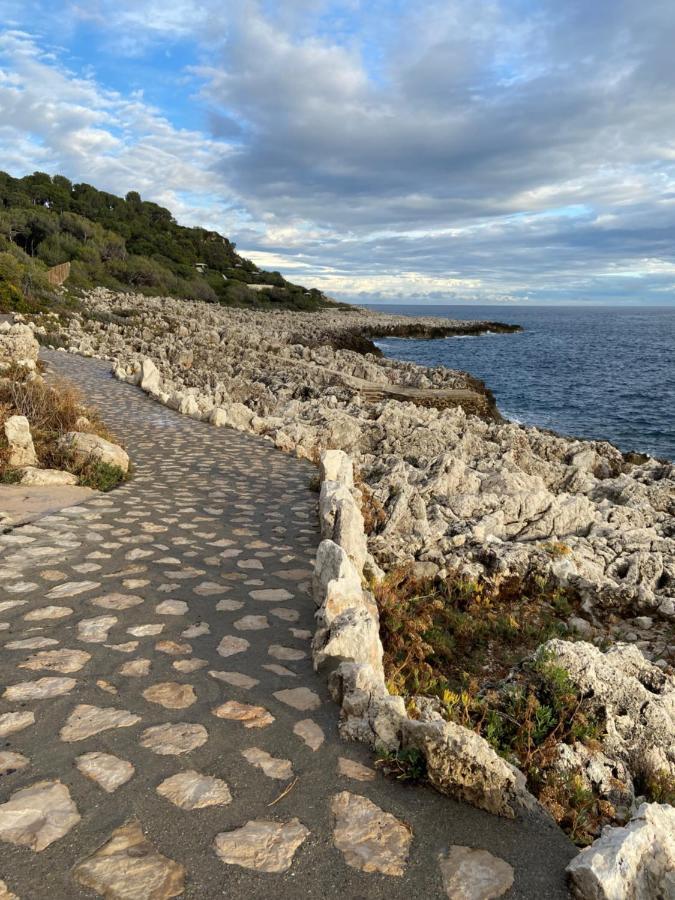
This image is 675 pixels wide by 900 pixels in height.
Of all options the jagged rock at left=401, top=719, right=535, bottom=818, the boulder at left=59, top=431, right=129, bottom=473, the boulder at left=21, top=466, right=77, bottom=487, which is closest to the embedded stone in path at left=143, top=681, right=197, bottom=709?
the jagged rock at left=401, top=719, right=535, bottom=818

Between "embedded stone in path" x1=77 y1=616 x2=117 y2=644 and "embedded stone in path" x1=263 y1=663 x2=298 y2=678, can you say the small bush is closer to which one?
"embedded stone in path" x1=77 y1=616 x2=117 y2=644

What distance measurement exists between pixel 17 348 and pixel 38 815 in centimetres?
1332

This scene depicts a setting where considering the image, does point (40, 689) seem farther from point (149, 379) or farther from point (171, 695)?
point (149, 379)

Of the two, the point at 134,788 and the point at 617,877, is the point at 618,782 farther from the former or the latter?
the point at 134,788

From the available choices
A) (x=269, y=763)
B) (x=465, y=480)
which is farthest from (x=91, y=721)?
(x=465, y=480)

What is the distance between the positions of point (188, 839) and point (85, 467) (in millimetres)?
6765

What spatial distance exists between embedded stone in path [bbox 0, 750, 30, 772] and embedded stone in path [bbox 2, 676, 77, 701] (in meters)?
0.51

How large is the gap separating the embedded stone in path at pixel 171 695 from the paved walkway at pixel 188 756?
12 mm

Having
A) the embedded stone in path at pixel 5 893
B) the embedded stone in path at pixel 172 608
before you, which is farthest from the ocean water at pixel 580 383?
the embedded stone in path at pixel 5 893

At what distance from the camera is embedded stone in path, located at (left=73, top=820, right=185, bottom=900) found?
2.17m

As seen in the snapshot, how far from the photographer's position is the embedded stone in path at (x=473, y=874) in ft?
7.61

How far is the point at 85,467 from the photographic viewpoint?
8297mm

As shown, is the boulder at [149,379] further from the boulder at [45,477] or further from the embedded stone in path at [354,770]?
the embedded stone in path at [354,770]

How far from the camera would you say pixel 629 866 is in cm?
226
